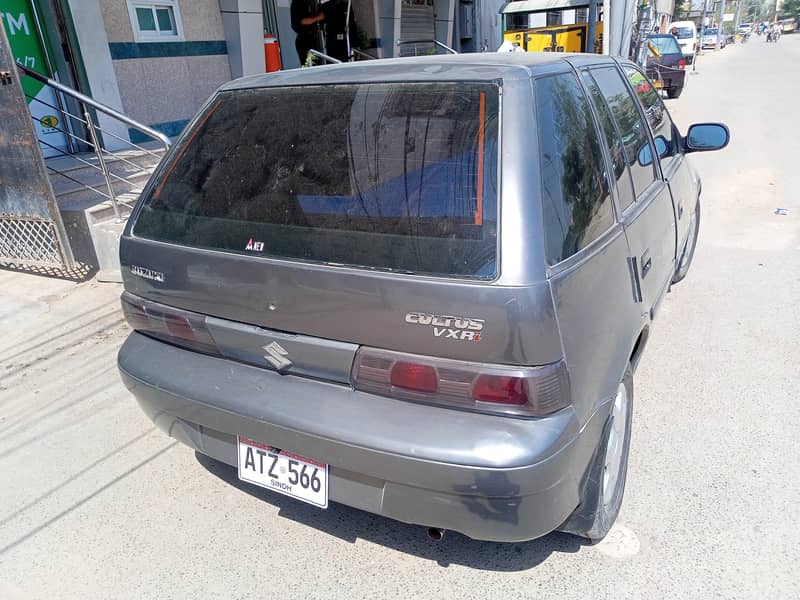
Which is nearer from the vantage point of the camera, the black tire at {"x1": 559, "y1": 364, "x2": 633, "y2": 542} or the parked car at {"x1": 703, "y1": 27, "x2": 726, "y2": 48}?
the black tire at {"x1": 559, "y1": 364, "x2": 633, "y2": 542}

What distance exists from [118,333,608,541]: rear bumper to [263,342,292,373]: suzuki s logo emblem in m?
0.05

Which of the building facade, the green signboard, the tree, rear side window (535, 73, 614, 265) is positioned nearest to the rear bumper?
rear side window (535, 73, 614, 265)

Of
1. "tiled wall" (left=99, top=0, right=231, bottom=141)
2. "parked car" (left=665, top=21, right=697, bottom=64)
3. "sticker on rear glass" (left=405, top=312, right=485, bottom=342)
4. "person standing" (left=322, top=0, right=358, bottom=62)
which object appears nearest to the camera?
"sticker on rear glass" (left=405, top=312, right=485, bottom=342)

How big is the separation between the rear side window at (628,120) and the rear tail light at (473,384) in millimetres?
1383

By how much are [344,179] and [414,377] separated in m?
0.74

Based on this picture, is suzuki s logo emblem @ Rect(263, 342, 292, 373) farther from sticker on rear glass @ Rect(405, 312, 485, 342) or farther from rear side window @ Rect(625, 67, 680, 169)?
rear side window @ Rect(625, 67, 680, 169)

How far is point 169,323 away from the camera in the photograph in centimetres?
235

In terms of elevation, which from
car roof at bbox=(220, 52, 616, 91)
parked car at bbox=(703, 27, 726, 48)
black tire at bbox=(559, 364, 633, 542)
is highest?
car roof at bbox=(220, 52, 616, 91)

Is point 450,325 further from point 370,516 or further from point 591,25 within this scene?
point 591,25

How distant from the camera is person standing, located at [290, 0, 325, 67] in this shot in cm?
1066

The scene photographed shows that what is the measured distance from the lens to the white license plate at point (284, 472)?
207 cm

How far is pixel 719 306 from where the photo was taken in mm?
4422

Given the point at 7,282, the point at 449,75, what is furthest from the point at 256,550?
the point at 7,282

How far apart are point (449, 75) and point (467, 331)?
92 cm
